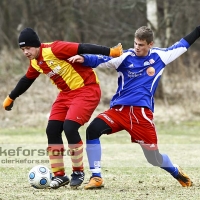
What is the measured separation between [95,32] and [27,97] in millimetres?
6490

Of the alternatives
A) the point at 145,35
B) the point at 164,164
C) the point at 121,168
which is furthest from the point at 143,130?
the point at 121,168

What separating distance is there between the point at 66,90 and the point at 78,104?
0.27m

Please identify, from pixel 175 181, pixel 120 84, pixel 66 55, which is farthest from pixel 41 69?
pixel 175 181

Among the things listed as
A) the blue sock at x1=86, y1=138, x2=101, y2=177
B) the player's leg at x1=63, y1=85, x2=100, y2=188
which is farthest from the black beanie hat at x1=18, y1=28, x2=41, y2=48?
the blue sock at x1=86, y1=138, x2=101, y2=177

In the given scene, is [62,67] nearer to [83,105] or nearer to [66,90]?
[66,90]

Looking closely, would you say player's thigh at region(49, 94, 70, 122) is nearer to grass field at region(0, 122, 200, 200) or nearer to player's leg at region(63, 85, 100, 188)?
player's leg at region(63, 85, 100, 188)

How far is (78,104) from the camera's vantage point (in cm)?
625

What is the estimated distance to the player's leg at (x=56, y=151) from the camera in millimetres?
6284

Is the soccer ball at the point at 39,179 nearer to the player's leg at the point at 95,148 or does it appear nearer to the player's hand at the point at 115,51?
the player's leg at the point at 95,148

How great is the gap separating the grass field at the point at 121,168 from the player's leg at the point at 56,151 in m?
0.10

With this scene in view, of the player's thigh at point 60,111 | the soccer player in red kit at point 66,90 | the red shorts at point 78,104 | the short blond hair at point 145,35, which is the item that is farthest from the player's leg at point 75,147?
the short blond hair at point 145,35

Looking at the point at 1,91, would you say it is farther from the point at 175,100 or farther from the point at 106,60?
the point at 106,60

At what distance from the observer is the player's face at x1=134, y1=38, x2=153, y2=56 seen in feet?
20.3

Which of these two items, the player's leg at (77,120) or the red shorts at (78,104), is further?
the red shorts at (78,104)
